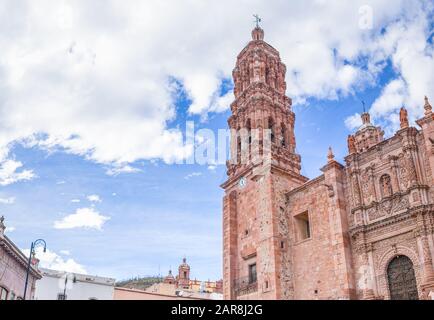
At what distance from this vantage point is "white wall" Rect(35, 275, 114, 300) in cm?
3407

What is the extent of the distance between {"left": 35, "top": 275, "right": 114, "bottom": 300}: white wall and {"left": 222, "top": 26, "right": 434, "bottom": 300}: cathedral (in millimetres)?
14155

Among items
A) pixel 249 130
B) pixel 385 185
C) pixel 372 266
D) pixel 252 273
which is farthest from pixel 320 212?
pixel 249 130

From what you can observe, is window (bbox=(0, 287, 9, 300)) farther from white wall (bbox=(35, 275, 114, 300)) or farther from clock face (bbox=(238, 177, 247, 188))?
clock face (bbox=(238, 177, 247, 188))

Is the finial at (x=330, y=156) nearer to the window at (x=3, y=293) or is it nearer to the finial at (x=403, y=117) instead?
the finial at (x=403, y=117)

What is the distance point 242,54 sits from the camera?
109 feet

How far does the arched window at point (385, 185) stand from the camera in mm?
20877

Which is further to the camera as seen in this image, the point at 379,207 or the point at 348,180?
the point at 348,180

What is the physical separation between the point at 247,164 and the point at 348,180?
23.2 ft

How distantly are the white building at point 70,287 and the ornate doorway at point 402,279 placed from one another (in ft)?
73.6

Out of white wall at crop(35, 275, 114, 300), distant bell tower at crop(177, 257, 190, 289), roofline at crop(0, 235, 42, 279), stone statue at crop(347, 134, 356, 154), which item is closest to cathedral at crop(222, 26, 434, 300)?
stone statue at crop(347, 134, 356, 154)

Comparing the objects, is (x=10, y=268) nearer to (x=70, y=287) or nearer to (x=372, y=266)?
(x=70, y=287)

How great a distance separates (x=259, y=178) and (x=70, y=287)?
19.6m

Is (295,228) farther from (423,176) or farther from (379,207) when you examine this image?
(423,176)
